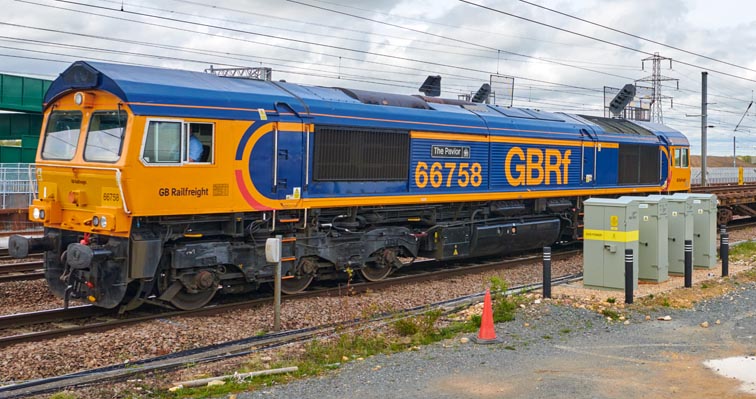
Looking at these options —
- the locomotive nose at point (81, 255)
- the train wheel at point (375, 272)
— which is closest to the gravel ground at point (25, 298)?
the locomotive nose at point (81, 255)

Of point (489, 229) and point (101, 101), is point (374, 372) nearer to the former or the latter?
point (101, 101)

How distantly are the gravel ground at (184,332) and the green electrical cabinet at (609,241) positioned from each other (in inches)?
90.3

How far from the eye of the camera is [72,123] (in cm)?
1136

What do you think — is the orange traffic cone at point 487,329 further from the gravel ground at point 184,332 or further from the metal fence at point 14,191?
the metal fence at point 14,191

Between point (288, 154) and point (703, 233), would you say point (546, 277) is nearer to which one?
point (288, 154)

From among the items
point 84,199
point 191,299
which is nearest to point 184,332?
point 191,299

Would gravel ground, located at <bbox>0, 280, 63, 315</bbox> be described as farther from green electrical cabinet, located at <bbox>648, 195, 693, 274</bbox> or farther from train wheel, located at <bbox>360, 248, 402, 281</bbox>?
green electrical cabinet, located at <bbox>648, 195, 693, 274</bbox>

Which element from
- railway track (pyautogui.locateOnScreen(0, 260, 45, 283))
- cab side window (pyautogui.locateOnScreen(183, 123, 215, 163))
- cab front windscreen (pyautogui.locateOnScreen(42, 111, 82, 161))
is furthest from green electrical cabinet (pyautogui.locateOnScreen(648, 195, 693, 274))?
railway track (pyautogui.locateOnScreen(0, 260, 45, 283))

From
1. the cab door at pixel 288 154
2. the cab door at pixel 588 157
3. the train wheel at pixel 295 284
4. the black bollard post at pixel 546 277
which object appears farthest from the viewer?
the cab door at pixel 588 157

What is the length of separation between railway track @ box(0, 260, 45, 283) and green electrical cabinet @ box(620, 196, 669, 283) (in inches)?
436

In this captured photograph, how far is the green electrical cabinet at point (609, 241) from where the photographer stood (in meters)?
12.9

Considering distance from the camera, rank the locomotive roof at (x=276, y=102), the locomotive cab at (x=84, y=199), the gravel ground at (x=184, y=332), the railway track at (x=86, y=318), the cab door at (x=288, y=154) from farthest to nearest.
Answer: the cab door at (x=288, y=154)
the locomotive roof at (x=276, y=102)
the locomotive cab at (x=84, y=199)
the railway track at (x=86, y=318)
the gravel ground at (x=184, y=332)

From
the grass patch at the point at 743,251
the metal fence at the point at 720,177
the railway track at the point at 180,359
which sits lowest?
the railway track at the point at 180,359

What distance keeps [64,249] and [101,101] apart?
2.37 meters
